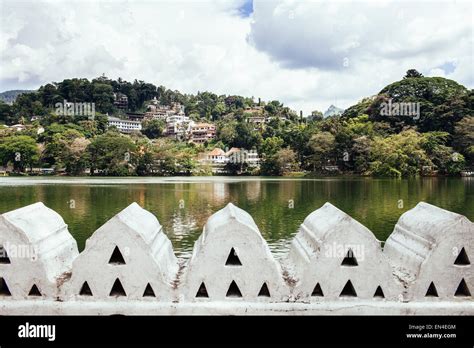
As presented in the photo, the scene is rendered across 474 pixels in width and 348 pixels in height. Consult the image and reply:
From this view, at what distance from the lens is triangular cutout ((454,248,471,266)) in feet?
15.0

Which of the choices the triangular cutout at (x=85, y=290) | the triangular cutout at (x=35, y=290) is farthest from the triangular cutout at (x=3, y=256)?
the triangular cutout at (x=85, y=290)

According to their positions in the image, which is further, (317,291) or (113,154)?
(113,154)

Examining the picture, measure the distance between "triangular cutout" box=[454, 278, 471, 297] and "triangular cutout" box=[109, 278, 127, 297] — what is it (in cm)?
348

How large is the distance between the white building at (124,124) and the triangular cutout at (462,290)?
13007 centimetres

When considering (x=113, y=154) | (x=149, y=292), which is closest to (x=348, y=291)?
(x=149, y=292)

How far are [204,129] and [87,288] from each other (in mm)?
127695

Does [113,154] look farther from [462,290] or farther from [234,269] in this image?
[462,290]

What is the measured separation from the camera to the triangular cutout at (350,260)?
14.9ft

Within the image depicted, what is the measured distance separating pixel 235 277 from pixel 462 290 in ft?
7.89

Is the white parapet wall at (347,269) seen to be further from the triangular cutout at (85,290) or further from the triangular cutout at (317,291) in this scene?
the triangular cutout at (85,290)

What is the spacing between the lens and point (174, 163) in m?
90.8

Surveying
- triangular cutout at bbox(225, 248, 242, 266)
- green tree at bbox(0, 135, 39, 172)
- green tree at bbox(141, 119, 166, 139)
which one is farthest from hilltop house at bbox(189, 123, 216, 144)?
triangular cutout at bbox(225, 248, 242, 266)

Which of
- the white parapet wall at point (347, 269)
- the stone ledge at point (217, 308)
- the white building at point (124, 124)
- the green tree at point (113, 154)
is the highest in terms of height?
the white building at point (124, 124)

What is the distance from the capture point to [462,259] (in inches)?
183
